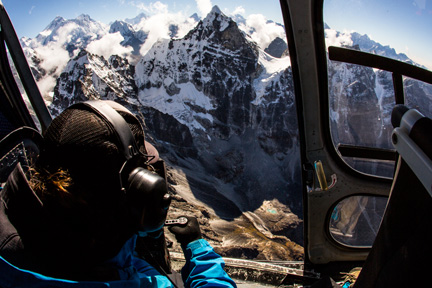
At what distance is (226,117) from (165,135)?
17554 mm

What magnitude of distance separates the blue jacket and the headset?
0.26m

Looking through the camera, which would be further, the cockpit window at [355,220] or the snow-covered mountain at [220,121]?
the snow-covered mountain at [220,121]

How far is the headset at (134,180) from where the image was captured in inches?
42.3

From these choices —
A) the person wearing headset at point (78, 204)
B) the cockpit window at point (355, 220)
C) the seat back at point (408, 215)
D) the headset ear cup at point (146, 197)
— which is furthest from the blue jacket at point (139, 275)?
the cockpit window at point (355, 220)

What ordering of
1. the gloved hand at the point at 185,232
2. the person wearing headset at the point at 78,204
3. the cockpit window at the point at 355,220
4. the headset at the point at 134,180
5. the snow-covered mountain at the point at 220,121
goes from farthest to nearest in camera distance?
the snow-covered mountain at the point at 220,121, the cockpit window at the point at 355,220, the gloved hand at the point at 185,232, the headset at the point at 134,180, the person wearing headset at the point at 78,204

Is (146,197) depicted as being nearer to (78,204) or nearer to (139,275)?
(78,204)

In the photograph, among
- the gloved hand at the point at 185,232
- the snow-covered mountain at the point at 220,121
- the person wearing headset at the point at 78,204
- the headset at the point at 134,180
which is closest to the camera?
the person wearing headset at the point at 78,204

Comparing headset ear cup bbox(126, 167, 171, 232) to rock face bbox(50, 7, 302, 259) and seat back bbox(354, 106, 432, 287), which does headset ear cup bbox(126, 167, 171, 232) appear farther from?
rock face bbox(50, 7, 302, 259)

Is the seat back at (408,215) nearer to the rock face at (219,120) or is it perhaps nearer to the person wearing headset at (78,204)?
the person wearing headset at (78,204)

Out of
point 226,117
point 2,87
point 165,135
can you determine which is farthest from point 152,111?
point 2,87

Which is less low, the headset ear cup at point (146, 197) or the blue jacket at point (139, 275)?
the headset ear cup at point (146, 197)

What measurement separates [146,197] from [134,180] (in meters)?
0.08

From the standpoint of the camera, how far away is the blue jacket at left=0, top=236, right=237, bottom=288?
86 cm

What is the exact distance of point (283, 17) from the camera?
6.37 ft
